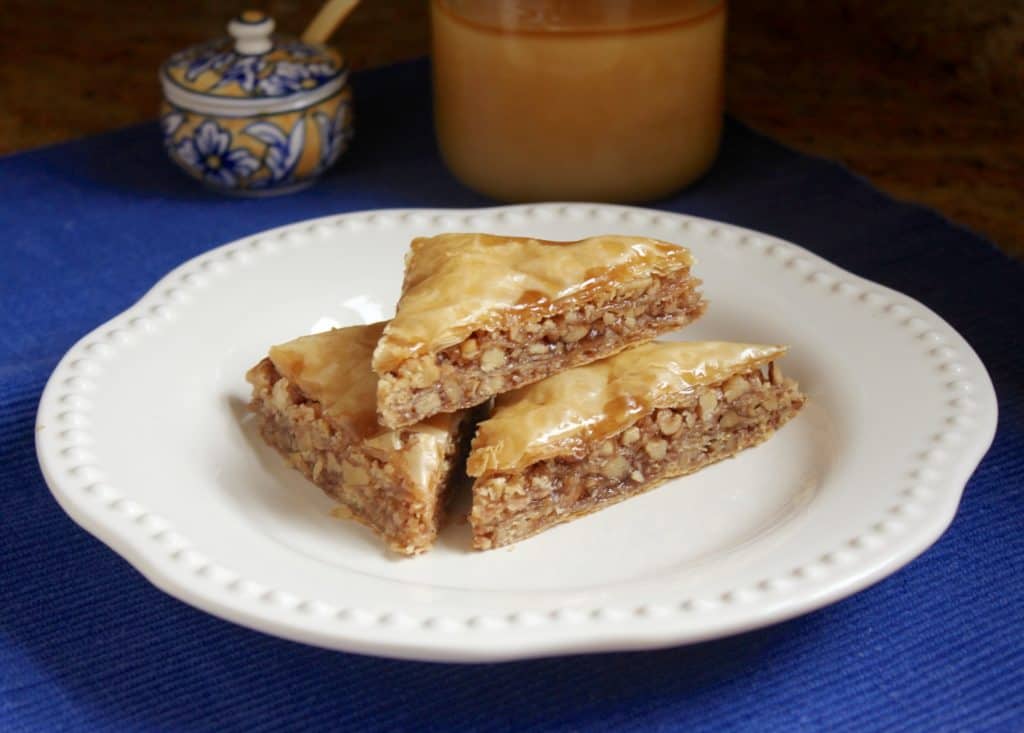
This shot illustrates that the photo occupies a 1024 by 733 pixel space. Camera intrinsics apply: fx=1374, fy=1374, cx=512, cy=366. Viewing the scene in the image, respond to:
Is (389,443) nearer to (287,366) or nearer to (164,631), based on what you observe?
(287,366)

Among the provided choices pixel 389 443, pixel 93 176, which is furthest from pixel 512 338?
pixel 93 176

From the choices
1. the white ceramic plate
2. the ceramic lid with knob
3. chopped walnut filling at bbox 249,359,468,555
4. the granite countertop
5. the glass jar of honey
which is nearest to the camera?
the white ceramic plate

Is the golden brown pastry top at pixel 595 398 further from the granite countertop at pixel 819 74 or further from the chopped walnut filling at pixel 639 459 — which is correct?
the granite countertop at pixel 819 74

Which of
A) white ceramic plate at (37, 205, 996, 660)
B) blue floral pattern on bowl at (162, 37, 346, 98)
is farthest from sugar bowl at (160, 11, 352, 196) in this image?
white ceramic plate at (37, 205, 996, 660)

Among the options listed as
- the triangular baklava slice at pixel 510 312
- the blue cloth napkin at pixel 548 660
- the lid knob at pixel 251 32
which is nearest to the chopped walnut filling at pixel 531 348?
the triangular baklava slice at pixel 510 312

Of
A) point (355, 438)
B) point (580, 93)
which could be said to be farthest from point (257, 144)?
point (355, 438)

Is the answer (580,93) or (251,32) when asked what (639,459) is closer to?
(580,93)

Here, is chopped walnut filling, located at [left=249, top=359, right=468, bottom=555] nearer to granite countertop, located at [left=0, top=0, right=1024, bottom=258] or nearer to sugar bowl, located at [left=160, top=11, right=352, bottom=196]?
sugar bowl, located at [left=160, top=11, right=352, bottom=196]
